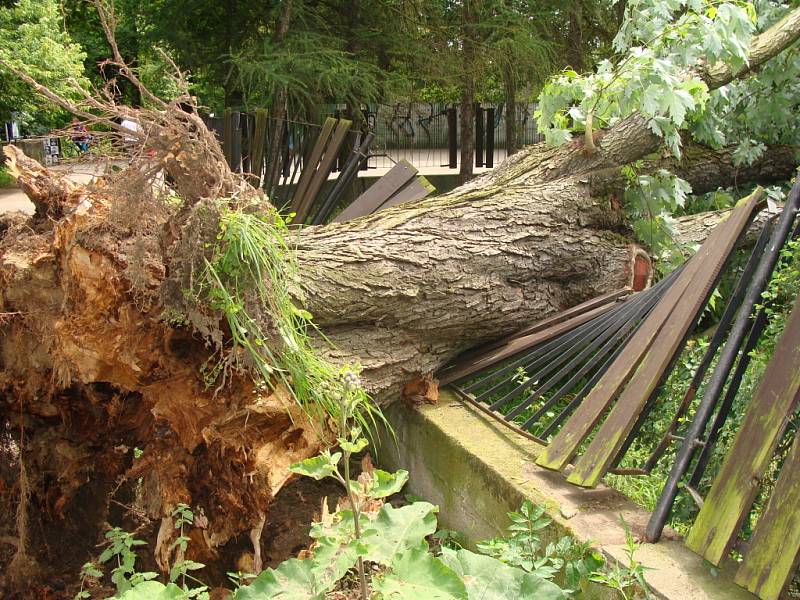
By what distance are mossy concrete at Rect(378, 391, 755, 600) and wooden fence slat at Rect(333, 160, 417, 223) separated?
A: 1.75 m

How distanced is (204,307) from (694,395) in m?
2.12

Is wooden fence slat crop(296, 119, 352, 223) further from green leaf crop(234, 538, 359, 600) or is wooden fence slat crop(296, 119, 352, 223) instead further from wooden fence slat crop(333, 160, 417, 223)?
green leaf crop(234, 538, 359, 600)

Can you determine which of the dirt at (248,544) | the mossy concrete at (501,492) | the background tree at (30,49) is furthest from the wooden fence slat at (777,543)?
the background tree at (30,49)

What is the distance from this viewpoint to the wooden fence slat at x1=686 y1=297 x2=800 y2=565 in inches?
99.8

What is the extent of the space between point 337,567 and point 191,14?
8.90 metres

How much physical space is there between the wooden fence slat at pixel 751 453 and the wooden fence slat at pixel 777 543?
0.08 metres

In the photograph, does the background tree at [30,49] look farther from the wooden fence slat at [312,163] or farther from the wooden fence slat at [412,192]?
the wooden fence slat at [412,192]

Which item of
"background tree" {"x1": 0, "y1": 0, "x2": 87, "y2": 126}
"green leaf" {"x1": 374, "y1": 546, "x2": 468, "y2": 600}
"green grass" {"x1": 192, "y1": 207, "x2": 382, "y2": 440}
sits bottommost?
"green leaf" {"x1": 374, "y1": 546, "x2": 468, "y2": 600}

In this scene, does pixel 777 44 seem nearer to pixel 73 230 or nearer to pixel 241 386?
pixel 241 386

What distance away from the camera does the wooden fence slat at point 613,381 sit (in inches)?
134

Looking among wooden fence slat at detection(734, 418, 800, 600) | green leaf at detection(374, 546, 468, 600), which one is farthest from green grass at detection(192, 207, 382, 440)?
wooden fence slat at detection(734, 418, 800, 600)

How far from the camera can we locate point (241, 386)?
3521 millimetres

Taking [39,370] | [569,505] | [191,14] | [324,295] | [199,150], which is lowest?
[569,505]

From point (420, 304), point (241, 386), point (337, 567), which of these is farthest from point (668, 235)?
point (337, 567)
